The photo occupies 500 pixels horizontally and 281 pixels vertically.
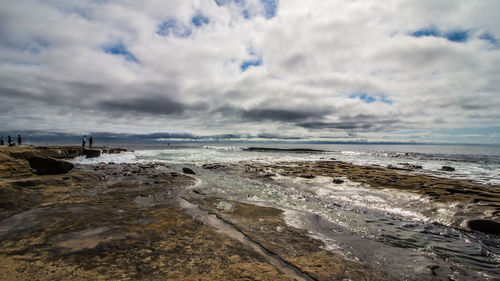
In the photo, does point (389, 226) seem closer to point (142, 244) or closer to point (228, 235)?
point (228, 235)

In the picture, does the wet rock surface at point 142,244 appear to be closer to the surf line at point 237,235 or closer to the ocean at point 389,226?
the surf line at point 237,235

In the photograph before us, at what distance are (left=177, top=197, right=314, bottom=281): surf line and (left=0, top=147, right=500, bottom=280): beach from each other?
25mm

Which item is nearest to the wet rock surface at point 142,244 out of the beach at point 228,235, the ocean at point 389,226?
the beach at point 228,235

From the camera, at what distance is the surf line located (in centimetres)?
355

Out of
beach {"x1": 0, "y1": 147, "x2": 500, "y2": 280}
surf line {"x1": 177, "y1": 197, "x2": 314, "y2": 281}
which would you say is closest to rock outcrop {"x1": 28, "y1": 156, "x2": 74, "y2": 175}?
beach {"x1": 0, "y1": 147, "x2": 500, "y2": 280}

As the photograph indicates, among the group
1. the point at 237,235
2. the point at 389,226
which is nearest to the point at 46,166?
the point at 237,235

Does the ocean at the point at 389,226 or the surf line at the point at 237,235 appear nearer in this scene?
the surf line at the point at 237,235

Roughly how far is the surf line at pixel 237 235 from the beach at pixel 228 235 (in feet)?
0.08

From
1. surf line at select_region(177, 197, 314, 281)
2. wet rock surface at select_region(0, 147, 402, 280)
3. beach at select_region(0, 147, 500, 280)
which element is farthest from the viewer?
surf line at select_region(177, 197, 314, 281)

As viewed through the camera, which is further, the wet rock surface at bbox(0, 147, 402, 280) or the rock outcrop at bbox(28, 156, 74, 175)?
the rock outcrop at bbox(28, 156, 74, 175)

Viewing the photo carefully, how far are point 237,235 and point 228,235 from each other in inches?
8.9

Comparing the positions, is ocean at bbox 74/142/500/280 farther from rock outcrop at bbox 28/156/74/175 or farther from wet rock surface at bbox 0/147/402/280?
rock outcrop at bbox 28/156/74/175

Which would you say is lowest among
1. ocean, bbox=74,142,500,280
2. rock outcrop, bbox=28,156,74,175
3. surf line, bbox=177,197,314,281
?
ocean, bbox=74,142,500,280

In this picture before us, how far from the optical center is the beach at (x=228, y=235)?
341 cm
